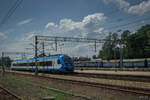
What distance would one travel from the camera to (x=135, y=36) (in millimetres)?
66188

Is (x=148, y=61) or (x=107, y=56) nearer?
(x=148, y=61)

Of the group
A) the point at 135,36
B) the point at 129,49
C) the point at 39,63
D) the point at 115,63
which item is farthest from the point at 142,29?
the point at 39,63

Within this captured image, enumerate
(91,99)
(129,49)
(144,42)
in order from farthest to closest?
(129,49) → (144,42) → (91,99)

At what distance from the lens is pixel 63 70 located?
2258 cm

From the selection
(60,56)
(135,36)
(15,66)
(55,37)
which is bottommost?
(15,66)

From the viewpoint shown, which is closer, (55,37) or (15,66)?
(55,37)

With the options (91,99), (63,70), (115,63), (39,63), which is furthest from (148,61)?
(91,99)

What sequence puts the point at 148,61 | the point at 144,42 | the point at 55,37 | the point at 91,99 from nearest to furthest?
the point at 91,99 → the point at 55,37 → the point at 148,61 → the point at 144,42

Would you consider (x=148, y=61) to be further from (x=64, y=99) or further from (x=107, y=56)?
(x=107, y=56)

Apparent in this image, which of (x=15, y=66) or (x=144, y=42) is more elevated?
(x=144, y=42)

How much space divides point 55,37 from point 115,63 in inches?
878

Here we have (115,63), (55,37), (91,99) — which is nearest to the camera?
(91,99)

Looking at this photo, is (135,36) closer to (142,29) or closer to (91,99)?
(142,29)

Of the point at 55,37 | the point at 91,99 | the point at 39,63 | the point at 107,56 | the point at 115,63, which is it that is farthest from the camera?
the point at 107,56
